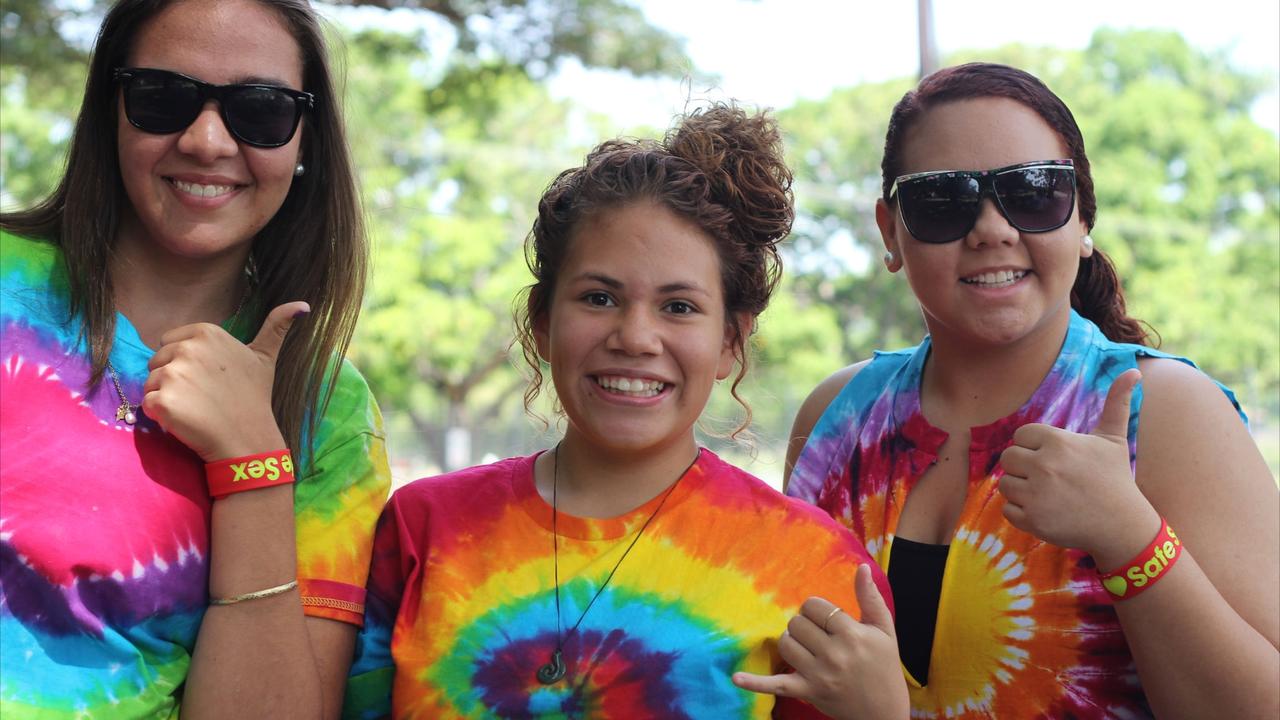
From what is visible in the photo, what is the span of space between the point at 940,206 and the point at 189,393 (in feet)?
5.15

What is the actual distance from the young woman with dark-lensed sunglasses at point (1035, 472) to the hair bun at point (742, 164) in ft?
1.05

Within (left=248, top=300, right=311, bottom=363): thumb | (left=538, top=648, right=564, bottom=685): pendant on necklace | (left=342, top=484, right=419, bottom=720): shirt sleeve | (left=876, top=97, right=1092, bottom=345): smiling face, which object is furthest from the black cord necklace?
(left=876, top=97, right=1092, bottom=345): smiling face

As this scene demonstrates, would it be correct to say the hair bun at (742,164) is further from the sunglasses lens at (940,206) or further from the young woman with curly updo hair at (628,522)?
the sunglasses lens at (940,206)

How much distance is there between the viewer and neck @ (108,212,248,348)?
93.1 inches

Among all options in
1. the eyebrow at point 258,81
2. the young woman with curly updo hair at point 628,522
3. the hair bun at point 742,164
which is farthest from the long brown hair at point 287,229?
the hair bun at point 742,164

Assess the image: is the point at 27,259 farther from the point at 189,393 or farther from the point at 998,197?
the point at 998,197

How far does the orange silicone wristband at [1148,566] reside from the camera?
2229mm

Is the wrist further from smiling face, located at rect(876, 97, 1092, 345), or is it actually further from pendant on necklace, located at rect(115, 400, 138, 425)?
pendant on necklace, located at rect(115, 400, 138, 425)

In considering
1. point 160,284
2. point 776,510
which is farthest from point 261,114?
point 776,510

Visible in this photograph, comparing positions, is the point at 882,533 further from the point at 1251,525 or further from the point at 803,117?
the point at 803,117

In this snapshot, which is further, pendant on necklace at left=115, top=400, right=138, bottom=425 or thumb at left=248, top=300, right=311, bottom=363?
thumb at left=248, top=300, right=311, bottom=363

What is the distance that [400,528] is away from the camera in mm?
2393

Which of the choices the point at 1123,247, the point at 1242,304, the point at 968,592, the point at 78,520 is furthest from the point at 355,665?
the point at 1242,304

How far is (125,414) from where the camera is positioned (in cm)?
219
